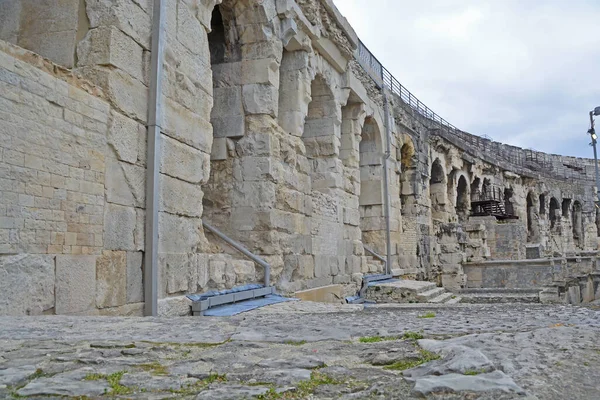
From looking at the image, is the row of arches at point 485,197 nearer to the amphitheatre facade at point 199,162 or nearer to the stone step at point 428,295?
the amphitheatre facade at point 199,162

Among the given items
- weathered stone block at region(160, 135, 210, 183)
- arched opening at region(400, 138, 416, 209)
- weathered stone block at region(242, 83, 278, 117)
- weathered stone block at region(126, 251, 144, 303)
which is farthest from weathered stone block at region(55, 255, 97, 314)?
arched opening at region(400, 138, 416, 209)

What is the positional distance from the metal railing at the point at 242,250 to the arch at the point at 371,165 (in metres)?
6.35

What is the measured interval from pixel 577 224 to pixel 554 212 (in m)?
3.37

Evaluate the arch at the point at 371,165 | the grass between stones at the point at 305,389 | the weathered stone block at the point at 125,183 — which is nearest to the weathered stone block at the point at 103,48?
the weathered stone block at the point at 125,183

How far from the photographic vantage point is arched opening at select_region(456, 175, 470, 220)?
21.2 metres

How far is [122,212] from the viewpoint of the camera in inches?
185

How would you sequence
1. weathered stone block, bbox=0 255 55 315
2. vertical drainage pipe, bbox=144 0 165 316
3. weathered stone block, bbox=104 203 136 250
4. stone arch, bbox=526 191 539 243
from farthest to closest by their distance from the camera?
stone arch, bbox=526 191 539 243, vertical drainage pipe, bbox=144 0 165 316, weathered stone block, bbox=104 203 136 250, weathered stone block, bbox=0 255 55 315

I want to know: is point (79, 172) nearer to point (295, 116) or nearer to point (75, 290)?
point (75, 290)

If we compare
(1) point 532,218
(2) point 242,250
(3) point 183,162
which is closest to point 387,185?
(2) point 242,250

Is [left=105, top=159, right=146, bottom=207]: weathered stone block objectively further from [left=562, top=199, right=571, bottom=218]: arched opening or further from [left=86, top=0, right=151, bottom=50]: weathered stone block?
[left=562, top=199, right=571, bottom=218]: arched opening

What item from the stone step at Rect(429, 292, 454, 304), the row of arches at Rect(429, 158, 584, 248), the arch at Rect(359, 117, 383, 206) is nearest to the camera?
the stone step at Rect(429, 292, 454, 304)

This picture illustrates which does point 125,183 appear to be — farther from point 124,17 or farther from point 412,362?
point 412,362

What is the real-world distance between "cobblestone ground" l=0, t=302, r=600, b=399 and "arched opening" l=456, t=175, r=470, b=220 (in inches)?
727

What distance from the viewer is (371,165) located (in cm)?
1337
